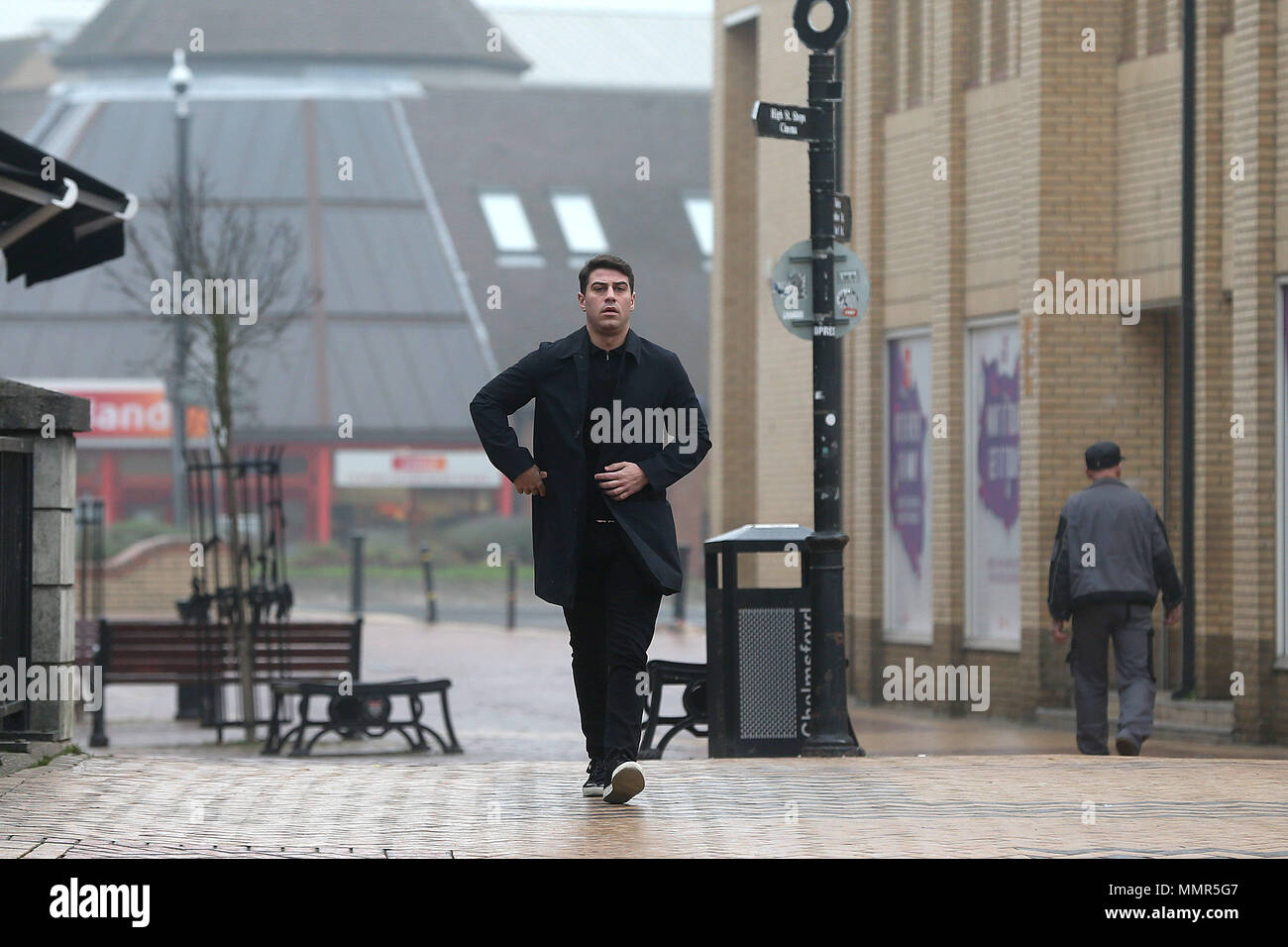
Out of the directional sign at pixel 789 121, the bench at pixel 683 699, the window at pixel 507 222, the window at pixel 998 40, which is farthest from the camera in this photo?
the window at pixel 507 222

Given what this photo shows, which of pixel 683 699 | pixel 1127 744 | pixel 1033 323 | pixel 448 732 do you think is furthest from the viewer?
pixel 1033 323

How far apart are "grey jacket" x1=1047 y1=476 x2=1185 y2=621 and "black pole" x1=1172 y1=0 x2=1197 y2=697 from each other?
2622 millimetres

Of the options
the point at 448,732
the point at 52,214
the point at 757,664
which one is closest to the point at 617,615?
the point at 757,664

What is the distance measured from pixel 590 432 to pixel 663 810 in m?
1.45

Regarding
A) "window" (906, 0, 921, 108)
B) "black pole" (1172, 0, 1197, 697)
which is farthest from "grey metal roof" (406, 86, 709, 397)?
"black pole" (1172, 0, 1197, 697)

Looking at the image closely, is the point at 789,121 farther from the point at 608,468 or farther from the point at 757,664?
the point at 608,468

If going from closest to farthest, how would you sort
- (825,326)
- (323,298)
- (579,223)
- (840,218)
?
1. (825,326)
2. (840,218)
3. (323,298)
4. (579,223)

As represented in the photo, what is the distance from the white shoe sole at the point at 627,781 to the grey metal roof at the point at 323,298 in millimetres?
40993

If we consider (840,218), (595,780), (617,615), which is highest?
(840,218)

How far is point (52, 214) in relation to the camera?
11.4 m

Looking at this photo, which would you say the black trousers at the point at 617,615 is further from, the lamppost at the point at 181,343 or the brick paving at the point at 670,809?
the lamppost at the point at 181,343

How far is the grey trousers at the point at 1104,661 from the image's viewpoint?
12461 mm

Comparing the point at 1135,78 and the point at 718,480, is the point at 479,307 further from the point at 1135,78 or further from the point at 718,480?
the point at 1135,78

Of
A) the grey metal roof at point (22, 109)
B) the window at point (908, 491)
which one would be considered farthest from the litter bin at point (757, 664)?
the grey metal roof at point (22, 109)
